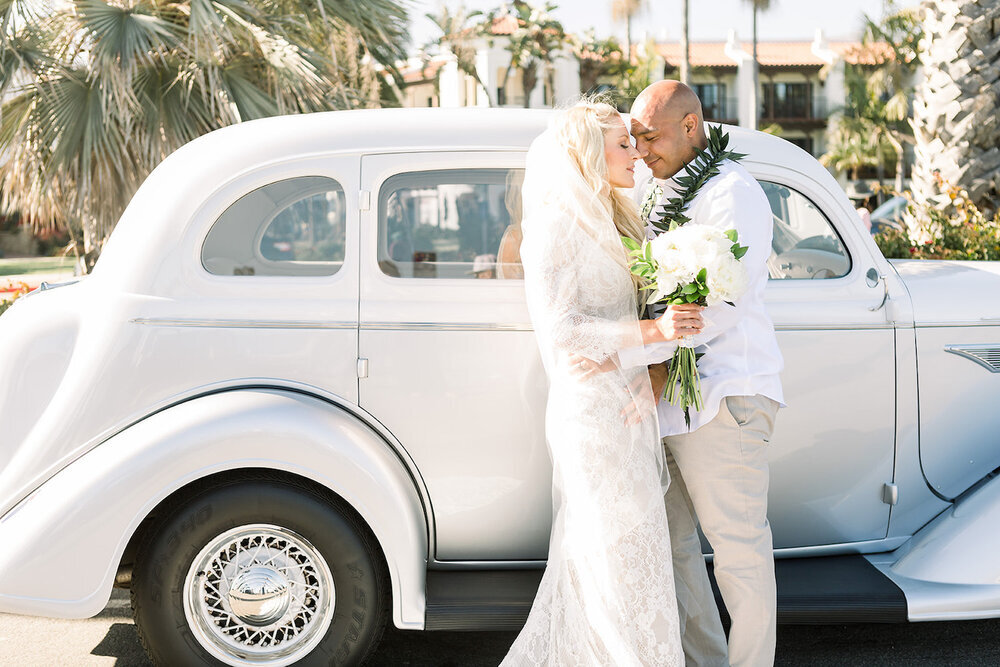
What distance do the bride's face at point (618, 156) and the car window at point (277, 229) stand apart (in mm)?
1038

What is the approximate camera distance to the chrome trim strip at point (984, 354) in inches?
143

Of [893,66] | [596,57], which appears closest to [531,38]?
[596,57]

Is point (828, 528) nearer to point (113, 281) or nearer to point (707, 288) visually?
point (707, 288)

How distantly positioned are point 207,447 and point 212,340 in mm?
388

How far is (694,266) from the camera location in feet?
8.80

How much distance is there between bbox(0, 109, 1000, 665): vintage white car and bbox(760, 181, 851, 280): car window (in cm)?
1

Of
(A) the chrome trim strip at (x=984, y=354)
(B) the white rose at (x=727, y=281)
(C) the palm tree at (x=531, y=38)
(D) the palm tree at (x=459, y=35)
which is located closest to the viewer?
(B) the white rose at (x=727, y=281)

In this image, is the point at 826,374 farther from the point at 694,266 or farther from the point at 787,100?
the point at 787,100

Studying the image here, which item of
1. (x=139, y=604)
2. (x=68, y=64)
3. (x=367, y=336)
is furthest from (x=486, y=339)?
(x=68, y=64)

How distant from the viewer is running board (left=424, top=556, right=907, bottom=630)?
3.23 metres

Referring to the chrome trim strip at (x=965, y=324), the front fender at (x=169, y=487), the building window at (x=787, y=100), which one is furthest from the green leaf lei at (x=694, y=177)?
the building window at (x=787, y=100)

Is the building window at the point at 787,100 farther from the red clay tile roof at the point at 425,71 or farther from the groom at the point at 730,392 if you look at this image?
the groom at the point at 730,392

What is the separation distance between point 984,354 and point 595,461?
177 cm

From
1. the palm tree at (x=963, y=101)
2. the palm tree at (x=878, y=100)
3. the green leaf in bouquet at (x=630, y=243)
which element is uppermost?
the palm tree at (x=878, y=100)
